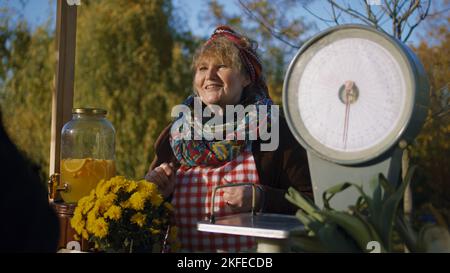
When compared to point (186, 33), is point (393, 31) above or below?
below

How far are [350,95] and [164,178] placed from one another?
2.20ft

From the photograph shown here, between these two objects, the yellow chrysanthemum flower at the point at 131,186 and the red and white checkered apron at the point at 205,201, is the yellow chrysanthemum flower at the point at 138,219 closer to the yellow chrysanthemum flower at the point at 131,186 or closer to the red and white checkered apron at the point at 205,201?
the yellow chrysanthemum flower at the point at 131,186

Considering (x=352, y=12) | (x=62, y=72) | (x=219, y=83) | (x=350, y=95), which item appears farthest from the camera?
(x=352, y=12)

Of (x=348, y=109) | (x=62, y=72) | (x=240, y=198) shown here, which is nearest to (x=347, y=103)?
(x=348, y=109)

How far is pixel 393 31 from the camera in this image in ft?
6.55

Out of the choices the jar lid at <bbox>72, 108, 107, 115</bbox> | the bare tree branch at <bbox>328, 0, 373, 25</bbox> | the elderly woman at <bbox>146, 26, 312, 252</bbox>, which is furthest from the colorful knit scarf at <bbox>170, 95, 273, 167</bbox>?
the bare tree branch at <bbox>328, 0, 373, 25</bbox>

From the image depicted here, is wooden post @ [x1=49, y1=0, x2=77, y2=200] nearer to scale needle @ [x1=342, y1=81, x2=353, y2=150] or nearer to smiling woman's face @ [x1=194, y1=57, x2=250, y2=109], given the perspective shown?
smiling woman's face @ [x1=194, y1=57, x2=250, y2=109]

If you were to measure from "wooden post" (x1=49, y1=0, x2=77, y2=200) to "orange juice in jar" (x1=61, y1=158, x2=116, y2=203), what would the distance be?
0.29 metres

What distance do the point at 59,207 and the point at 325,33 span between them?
0.88 m

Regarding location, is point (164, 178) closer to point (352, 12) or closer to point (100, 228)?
point (100, 228)

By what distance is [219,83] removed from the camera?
1577 millimetres
